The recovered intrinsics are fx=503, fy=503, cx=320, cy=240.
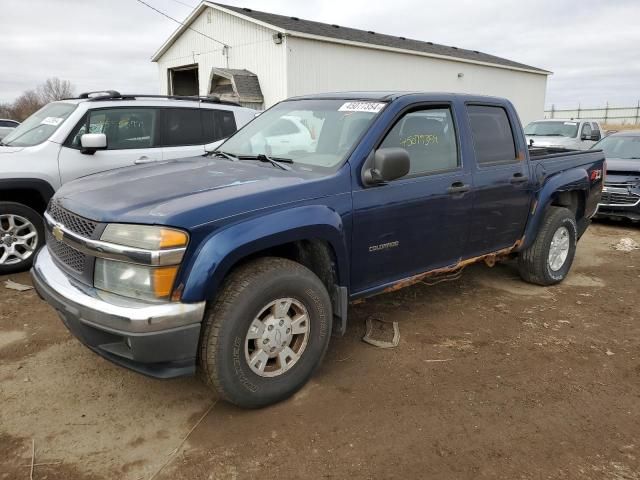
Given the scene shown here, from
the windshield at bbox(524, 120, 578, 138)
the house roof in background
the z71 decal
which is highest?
the house roof in background

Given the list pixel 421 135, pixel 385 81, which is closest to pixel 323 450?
pixel 421 135

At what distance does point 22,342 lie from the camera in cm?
386

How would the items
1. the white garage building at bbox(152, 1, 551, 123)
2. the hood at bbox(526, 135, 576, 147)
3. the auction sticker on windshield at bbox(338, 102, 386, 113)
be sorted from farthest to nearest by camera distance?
the white garage building at bbox(152, 1, 551, 123), the hood at bbox(526, 135, 576, 147), the auction sticker on windshield at bbox(338, 102, 386, 113)

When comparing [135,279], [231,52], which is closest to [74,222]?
[135,279]

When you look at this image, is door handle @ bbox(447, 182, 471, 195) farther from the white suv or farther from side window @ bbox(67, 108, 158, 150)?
side window @ bbox(67, 108, 158, 150)

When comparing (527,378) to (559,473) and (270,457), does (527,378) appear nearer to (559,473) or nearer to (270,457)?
(559,473)

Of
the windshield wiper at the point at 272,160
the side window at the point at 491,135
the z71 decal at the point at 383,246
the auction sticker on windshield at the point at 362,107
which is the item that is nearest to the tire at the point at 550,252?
the side window at the point at 491,135

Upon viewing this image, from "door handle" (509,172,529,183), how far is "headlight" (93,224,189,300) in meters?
3.08

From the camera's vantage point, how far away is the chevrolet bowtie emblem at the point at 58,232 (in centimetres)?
294

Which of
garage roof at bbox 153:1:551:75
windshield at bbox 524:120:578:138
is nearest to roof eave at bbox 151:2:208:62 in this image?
garage roof at bbox 153:1:551:75

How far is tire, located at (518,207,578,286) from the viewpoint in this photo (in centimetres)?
502

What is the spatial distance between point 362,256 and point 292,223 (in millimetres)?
697

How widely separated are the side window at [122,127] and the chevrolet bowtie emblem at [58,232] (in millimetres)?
2955

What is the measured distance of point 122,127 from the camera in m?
6.04
